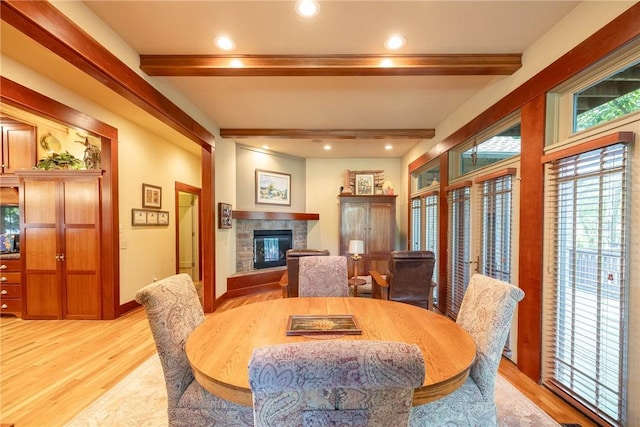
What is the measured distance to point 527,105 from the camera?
2232 mm

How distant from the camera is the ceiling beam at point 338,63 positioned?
2271 millimetres

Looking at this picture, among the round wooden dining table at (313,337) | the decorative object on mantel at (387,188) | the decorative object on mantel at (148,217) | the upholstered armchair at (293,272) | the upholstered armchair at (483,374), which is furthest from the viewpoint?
the decorative object on mantel at (387,188)

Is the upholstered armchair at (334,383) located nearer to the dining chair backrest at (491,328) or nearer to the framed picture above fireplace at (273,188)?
the dining chair backrest at (491,328)

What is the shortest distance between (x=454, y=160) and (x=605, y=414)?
112 inches

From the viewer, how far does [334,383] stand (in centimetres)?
64

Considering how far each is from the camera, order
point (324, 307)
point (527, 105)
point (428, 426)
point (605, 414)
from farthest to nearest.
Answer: point (527, 105) < point (324, 307) < point (605, 414) < point (428, 426)

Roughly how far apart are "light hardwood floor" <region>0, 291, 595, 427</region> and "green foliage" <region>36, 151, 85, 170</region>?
198 cm

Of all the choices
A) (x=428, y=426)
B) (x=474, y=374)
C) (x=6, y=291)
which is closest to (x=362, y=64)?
(x=474, y=374)

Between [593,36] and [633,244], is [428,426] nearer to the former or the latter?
[633,244]

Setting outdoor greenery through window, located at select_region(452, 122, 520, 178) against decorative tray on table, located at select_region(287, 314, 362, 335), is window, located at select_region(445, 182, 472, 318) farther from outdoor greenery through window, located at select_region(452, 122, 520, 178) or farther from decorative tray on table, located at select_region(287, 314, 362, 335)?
decorative tray on table, located at select_region(287, 314, 362, 335)

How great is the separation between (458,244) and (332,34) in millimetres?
2811

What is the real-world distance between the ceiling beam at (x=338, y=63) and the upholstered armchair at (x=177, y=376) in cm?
190

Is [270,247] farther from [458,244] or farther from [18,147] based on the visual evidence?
[18,147]

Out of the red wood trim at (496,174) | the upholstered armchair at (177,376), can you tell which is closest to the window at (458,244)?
the red wood trim at (496,174)
